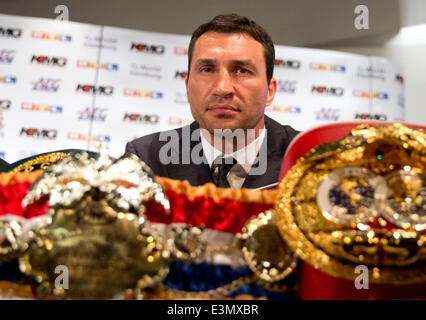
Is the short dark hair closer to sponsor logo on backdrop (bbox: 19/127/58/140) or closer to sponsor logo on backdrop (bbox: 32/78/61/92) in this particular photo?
sponsor logo on backdrop (bbox: 19/127/58/140)

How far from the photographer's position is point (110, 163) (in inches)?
23.8

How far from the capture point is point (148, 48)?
4191 millimetres

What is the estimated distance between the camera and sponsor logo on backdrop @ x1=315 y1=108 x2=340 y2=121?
14.1ft

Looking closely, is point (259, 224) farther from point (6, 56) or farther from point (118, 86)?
point (6, 56)

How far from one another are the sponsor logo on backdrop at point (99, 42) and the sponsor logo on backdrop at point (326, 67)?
1983 millimetres

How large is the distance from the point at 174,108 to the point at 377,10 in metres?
2.29

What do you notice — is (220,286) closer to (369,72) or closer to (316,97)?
(316,97)

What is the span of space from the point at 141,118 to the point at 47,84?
0.93 m

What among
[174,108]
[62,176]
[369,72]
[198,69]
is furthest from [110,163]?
[369,72]

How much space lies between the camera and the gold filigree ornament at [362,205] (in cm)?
58

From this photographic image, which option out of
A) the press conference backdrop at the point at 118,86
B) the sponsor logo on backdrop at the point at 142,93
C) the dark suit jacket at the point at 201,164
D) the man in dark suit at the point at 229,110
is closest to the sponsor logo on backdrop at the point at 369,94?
the press conference backdrop at the point at 118,86

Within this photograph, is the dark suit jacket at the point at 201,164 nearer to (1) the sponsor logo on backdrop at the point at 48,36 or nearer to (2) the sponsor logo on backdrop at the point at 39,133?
(2) the sponsor logo on backdrop at the point at 39,133

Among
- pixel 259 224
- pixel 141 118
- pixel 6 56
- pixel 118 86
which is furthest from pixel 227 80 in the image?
pixel 6 56

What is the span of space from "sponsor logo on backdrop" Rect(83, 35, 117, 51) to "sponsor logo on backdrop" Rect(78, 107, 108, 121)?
2.03 ft
